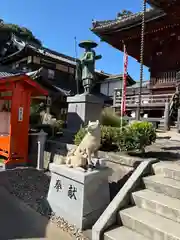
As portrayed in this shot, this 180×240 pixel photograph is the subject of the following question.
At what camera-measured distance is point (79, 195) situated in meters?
3.90

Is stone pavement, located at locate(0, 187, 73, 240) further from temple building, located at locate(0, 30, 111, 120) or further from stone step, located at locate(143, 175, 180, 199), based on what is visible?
temple building, located at locate(0, 30, 111, 120)

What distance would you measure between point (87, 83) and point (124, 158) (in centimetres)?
415

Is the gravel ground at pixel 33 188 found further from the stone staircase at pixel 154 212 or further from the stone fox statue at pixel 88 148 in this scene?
the stone fox statue at pixel 88 148

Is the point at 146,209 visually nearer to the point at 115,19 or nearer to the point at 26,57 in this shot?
the point at 115,19

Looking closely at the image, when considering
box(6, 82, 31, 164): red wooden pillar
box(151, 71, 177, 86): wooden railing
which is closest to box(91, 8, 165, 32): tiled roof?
box(151, 71, 177, 86): wooden railing

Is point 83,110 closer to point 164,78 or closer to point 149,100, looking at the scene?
point 149,100

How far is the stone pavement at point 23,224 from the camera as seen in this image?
142 inches

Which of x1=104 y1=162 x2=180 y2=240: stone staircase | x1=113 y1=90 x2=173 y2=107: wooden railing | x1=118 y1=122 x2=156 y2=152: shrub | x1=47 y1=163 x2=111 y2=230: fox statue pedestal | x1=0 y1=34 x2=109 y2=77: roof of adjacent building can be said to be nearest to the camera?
x1=104 y1=162 x2=180 y2=240: stone staircase

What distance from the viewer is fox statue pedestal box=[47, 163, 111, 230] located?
12.7ft

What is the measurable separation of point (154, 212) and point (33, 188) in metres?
3.10

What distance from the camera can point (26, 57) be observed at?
23328 mm

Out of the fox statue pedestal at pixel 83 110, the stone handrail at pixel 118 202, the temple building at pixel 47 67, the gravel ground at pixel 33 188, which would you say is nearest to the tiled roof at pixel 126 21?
the temple building at pixel 47 67

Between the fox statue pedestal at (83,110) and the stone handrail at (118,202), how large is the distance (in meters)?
3.73

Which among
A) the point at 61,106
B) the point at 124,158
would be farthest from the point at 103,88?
the point at 124,158
